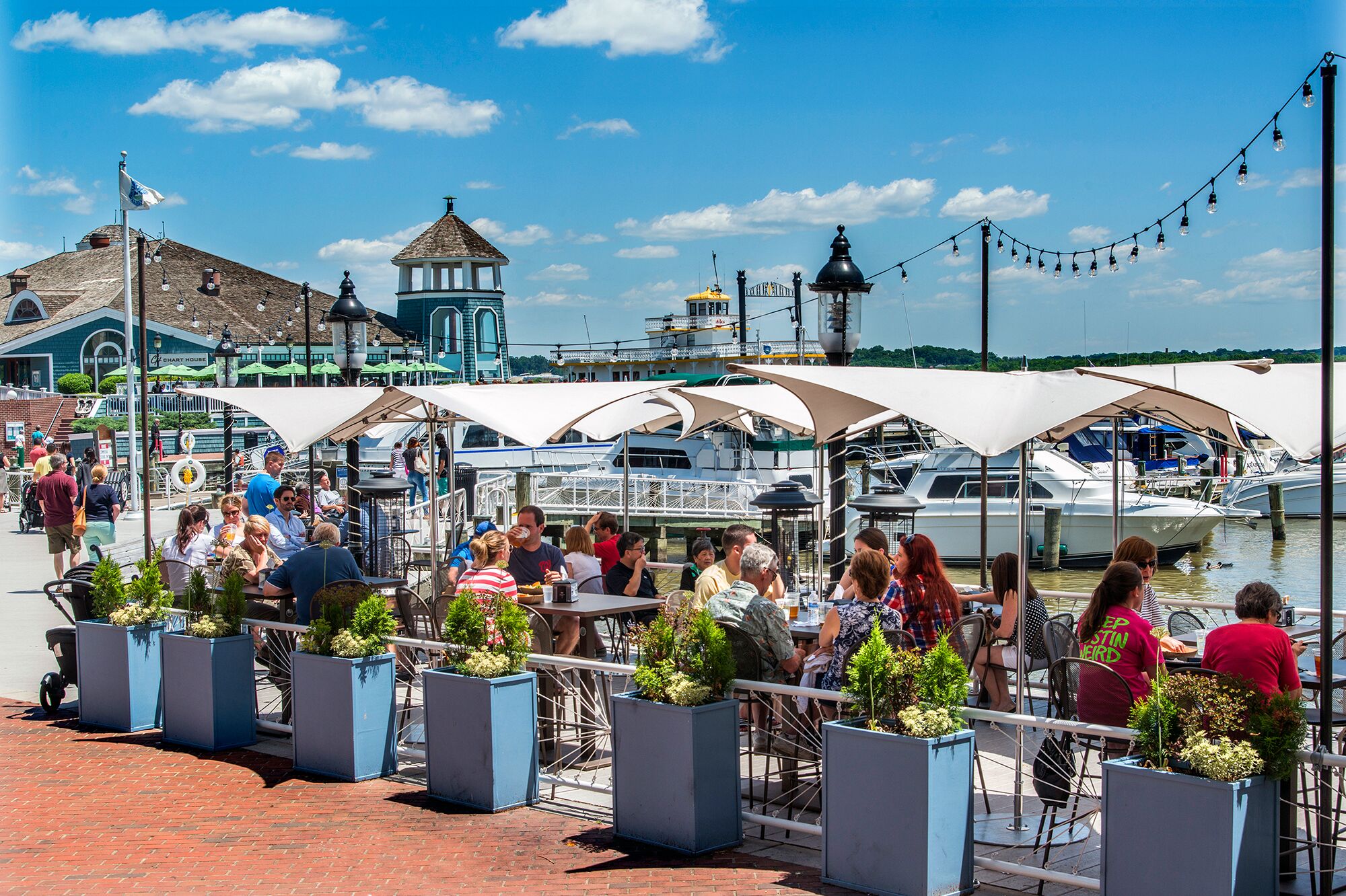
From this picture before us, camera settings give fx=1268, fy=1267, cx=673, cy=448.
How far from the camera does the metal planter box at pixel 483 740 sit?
6.95 m

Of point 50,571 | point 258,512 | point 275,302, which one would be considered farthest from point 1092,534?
point 275,302

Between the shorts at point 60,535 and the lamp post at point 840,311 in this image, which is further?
the shorts at point 60,535

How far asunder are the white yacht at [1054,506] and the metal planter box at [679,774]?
823 inches

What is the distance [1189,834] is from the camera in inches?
187

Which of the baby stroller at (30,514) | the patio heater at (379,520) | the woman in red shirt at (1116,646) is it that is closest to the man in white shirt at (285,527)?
the patio heater at (379,520)

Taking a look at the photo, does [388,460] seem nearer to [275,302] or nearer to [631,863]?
[275,302]

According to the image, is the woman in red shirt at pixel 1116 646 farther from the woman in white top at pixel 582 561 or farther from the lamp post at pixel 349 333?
the lamp post at pixel 349 333

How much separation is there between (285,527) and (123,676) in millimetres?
4806

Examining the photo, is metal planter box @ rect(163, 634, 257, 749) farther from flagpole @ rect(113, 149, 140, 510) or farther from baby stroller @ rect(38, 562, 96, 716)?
flagpole @ rect(113, 149, 140, 510)

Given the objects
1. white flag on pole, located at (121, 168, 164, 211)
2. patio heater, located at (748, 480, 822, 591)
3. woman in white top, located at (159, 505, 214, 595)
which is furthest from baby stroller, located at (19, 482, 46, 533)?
patio heater, located at (748, 480, 822, 591)

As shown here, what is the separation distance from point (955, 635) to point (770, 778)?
53.0 inches

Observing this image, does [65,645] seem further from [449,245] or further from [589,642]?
[449,245]

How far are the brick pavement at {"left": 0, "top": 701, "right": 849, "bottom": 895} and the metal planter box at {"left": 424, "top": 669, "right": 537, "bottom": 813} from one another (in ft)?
0.43

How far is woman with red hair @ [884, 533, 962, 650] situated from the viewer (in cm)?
748
